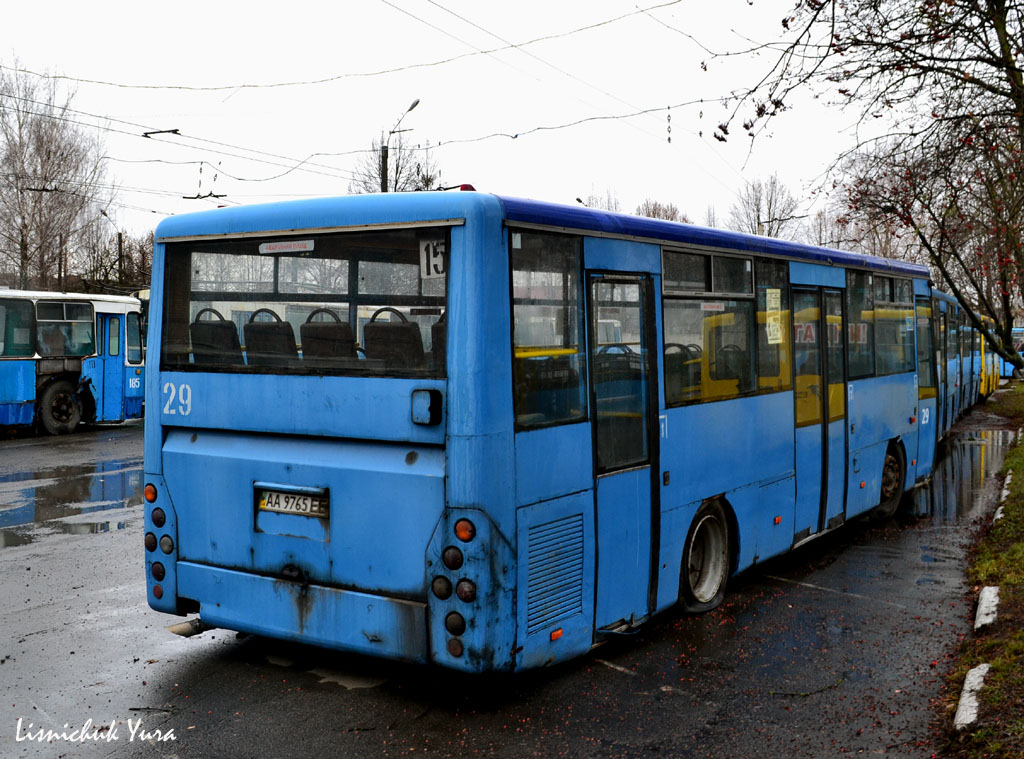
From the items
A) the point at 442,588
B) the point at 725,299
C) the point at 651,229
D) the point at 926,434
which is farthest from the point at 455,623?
the point at 926,434

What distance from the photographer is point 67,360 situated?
2162 cm

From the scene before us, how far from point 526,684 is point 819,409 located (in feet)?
14.4

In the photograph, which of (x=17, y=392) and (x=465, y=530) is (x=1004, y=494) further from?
(x=17, y=392)

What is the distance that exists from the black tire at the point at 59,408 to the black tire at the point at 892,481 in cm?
1717

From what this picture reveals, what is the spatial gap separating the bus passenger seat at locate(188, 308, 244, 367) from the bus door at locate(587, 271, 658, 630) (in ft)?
6.88

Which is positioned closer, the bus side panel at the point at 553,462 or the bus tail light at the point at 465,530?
the bus tail light at the point at 465,530

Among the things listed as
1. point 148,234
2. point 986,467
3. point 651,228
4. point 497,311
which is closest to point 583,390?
point 497,311

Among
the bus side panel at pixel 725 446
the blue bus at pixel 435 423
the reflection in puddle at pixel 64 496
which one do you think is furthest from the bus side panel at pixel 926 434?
the reflection in puddle at pixel 64 496

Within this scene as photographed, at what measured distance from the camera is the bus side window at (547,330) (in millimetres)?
5266

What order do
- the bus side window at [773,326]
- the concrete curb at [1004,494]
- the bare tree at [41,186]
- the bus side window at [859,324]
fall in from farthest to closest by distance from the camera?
the bare tree at [41,186] → the concrete curb at [1004,494] → the bus side window at [859,324] → the bus side window at [773,326]

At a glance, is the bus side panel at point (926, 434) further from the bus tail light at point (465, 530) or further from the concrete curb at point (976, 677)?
the bus tail light at point (465, 530)

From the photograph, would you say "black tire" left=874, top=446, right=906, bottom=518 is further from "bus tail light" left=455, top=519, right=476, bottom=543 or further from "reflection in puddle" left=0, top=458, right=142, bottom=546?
"reflection in puddle" left=0, top=458, right=142, bottom=546

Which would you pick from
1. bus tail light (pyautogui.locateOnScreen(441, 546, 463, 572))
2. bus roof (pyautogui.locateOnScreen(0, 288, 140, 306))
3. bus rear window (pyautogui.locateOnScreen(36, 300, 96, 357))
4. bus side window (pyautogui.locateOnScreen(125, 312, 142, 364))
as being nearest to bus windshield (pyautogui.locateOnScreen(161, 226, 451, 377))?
bus tail light (pyautogui.locateOnScreen(441, 546, 463, 572))

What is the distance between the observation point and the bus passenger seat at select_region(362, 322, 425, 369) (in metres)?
5.21
